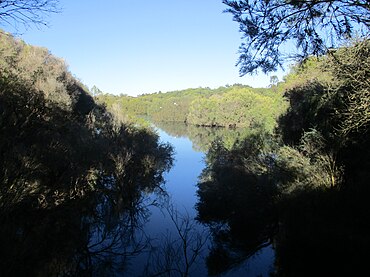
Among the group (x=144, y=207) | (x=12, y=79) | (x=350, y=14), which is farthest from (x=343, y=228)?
(x=12, y=79)

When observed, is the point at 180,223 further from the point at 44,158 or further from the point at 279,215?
the point at 44,158

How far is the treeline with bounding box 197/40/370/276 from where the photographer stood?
8.29 meters

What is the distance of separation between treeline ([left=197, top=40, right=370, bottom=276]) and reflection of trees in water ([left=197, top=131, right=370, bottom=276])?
36 millimetres

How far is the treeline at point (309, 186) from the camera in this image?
8289 millimetres

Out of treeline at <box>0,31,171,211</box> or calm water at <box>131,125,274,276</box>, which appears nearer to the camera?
treeline at <box>0,31,171,211</box>

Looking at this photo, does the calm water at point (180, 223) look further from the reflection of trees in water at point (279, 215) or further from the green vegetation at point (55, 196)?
the green vegetation at point (55, 196)

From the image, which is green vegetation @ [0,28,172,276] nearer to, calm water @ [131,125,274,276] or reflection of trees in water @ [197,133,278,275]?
calm water @ [131,125,274,276]

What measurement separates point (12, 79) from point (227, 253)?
11.2 metres

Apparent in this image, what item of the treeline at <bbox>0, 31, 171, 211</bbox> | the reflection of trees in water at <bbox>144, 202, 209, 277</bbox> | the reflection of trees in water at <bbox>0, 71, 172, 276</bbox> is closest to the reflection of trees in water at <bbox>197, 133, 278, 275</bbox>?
the reflection of trees in water at <bbox>144, 202, 209, 277</bbox>

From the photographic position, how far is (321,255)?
Answer: 28.6 feet

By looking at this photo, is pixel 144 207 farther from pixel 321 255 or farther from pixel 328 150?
pixel 321 255

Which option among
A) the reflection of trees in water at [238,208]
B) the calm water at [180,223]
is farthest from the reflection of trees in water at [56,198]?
the reflection of trees in water at [238,208]

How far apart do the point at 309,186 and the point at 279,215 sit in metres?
1.93

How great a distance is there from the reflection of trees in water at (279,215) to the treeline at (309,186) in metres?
0.04
